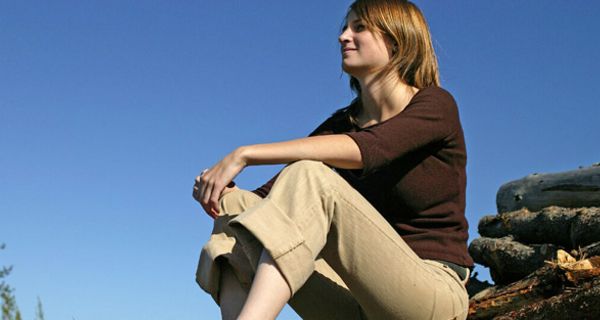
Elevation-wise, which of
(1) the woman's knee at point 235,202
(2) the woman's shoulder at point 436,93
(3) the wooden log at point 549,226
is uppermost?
(2) the woman's shoulder at point 436,93

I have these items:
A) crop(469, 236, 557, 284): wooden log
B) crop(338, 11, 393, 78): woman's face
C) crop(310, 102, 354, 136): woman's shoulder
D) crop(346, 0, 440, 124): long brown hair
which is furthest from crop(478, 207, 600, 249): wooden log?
crop(338, 11, 393, 78): woman's face

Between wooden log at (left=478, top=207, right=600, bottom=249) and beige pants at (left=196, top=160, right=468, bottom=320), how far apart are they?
5694 mm

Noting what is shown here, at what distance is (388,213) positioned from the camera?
10.0 feet

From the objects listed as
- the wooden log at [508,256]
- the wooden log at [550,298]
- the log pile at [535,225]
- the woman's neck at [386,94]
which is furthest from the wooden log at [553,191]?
the woman's neck at [386,94]

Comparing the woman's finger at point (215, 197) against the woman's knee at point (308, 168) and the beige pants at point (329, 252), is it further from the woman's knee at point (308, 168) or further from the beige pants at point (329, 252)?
the woman's knee at point (308, 168)

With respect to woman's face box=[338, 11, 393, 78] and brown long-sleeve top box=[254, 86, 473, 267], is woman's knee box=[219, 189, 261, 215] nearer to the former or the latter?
brown long-sleeve top box=[254, 86, 473, 267]

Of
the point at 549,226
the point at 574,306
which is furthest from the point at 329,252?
the point at 549,226

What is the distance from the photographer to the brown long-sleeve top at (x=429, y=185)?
292 centimetres

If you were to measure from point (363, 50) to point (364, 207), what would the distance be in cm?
94

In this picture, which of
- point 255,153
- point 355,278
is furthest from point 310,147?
point 355,278

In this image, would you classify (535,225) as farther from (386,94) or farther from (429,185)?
(429,185)

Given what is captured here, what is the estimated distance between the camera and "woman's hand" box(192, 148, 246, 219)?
264cm

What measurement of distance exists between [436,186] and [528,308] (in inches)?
72.4

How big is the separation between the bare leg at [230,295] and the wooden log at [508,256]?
6328 millimetres
